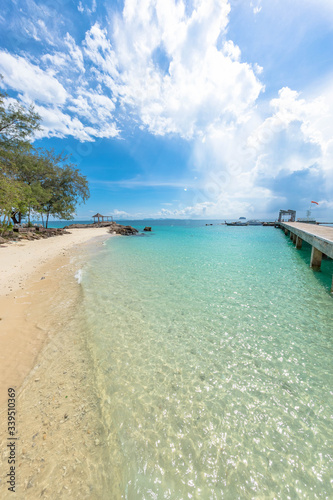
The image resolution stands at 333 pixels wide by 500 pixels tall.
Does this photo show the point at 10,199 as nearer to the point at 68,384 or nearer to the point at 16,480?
the point at 68,384

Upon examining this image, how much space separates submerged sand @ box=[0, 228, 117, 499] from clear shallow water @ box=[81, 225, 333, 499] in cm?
28

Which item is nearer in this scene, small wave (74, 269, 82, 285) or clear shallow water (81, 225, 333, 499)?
clear shallow water (81, 225, 333, 499)

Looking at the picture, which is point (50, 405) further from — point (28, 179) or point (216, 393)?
point (28, 179)

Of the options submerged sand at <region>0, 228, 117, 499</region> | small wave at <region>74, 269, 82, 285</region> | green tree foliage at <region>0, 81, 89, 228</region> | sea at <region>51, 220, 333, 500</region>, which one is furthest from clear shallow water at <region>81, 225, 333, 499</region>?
green tree foliage at <region>0, 81, 89, 228</region>

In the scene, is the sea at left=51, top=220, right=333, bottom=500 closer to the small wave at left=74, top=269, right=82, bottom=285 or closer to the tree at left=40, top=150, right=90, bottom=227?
the small wave at left=74, top=269, right=82, bottom=285

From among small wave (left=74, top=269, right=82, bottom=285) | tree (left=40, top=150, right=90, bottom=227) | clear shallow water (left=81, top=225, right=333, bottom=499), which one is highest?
tree (left=40, top=150, right=90, bottom=227)

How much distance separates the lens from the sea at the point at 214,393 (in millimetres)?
2215

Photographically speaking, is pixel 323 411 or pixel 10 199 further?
pixel 10 199

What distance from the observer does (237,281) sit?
9.23 meters

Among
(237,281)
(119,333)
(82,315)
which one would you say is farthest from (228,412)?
(237,281)

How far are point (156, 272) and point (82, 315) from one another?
18.4 feet

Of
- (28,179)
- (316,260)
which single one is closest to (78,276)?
(316,260)

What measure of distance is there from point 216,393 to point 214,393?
0.04m

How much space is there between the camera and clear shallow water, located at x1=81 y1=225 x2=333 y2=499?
7.28ft
